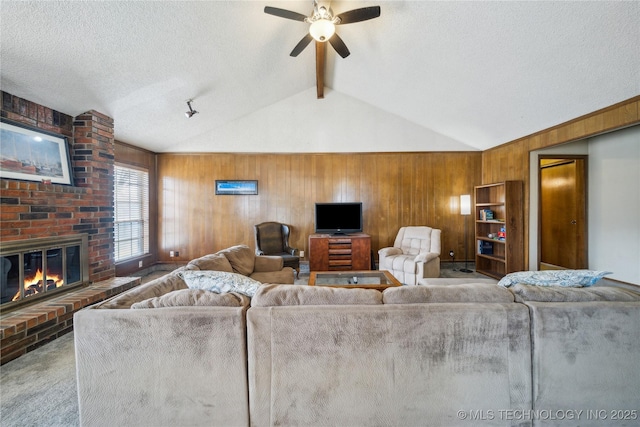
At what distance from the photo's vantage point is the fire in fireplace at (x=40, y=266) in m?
2.31

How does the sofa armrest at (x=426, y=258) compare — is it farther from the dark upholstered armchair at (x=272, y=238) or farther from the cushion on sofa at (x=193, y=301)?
the cushion on sofa at (x=193, y=301)

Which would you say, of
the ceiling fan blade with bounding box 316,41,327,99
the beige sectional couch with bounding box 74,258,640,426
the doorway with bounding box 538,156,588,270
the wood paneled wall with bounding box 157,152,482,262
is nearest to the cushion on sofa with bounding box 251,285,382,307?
the beige sectional couch with bounding box 74,258,640,426

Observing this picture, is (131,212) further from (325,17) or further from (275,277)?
(325,17)

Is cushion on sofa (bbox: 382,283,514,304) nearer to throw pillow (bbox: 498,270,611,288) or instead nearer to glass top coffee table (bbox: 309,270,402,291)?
throw pillow (bbox: 498,270,611,288)

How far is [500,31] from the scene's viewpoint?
2.46 metres

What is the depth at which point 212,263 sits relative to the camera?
2424 millimetres

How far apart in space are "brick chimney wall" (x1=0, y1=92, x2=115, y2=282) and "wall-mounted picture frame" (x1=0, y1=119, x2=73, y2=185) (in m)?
0.09

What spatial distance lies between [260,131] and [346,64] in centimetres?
196

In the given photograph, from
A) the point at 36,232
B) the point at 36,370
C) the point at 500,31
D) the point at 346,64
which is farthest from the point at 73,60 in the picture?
the point at 500,31

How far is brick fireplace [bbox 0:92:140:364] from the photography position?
227cm

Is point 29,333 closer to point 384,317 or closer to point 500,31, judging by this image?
point 384,317

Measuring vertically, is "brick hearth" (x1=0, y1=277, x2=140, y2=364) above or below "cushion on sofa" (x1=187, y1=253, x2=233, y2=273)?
below

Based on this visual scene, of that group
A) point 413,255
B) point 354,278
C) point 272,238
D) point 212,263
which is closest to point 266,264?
point 212,263

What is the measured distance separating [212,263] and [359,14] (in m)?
2.59
